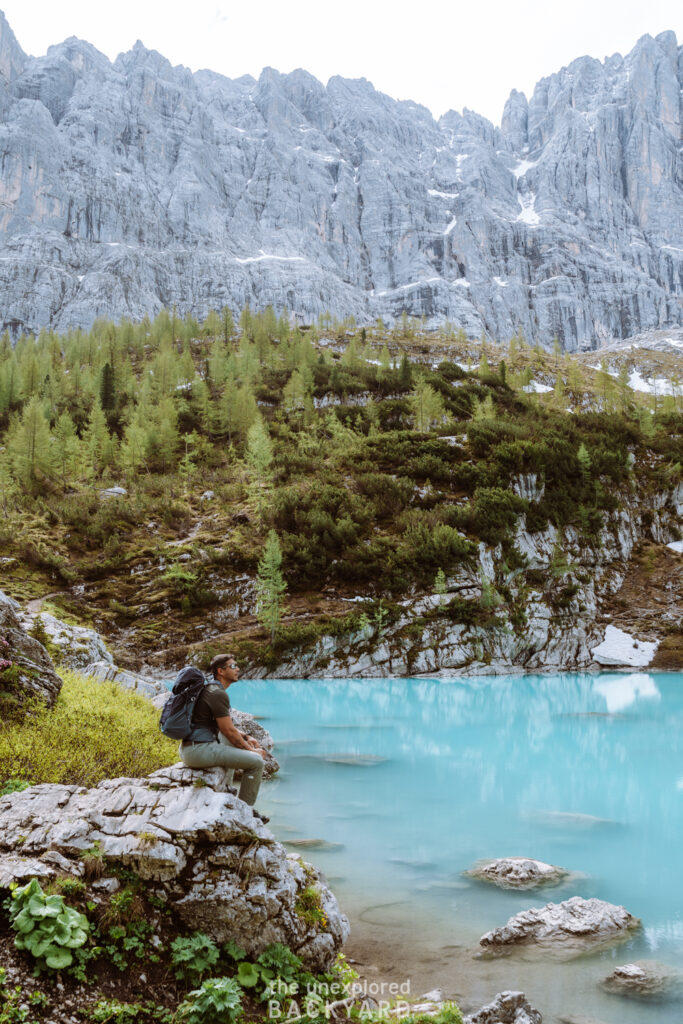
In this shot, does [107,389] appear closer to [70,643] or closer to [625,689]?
[70,643]

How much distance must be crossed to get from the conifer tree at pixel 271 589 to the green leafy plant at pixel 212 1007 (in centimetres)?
3087

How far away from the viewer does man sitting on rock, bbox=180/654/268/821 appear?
23.8 feet

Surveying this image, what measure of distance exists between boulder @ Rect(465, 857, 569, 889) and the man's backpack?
612 centimetres

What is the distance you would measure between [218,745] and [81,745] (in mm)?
4332

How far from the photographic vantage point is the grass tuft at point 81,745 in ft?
30.0

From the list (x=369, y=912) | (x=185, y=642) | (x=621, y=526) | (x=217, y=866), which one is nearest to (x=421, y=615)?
(x=185, y=642)

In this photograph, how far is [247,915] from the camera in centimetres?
627

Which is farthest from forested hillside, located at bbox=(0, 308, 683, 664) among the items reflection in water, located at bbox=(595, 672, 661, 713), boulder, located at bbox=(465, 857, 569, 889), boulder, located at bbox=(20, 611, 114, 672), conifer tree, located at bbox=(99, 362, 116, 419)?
boulder, located at bbox=(465, 857, 569, 889)

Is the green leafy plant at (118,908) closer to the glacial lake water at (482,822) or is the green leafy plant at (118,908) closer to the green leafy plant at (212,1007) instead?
the green leafy plant at (212,1007)

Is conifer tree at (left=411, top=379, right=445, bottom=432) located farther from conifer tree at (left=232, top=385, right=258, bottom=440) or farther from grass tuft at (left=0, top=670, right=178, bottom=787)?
grass tuft at (left=0, top=670, right=178, bottom=787)

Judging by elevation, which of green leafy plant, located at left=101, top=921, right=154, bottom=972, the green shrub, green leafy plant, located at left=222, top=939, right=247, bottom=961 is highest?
the green shrub

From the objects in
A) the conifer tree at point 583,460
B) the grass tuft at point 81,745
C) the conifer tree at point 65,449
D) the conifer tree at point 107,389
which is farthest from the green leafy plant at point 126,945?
the conifer tree at point 107,389

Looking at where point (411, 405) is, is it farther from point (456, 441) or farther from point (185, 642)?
point (185, 642)

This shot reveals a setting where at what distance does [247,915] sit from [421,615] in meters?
32.7
